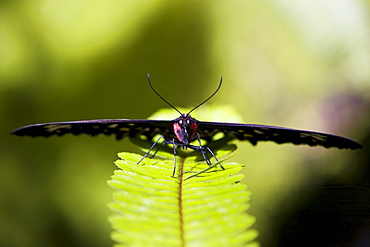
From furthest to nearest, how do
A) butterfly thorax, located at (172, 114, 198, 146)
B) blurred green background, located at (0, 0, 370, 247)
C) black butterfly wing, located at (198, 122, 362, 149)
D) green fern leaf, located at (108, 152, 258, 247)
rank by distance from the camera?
blurred green background, located at (0, 0, 370, 247), butterfly thorax, located at (172, 114, 198, 146), black butterfly wing, located at (198, 122, 362, 149), green fern leaf, located at (108, 152, 258, 247)

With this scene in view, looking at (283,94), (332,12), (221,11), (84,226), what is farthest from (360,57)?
(84,226)

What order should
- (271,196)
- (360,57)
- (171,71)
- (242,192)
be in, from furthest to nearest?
(171,71) → (360,57) → (271,196) → (242,192)

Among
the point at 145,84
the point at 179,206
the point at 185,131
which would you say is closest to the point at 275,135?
the point at 185,131

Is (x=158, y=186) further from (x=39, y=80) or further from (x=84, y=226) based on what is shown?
(x=39, y=80)

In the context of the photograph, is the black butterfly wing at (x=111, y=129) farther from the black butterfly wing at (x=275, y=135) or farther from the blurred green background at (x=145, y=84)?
the blurred green background at (x=145, y=84)

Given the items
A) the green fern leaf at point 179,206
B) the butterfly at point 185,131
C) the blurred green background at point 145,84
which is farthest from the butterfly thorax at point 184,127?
the blurred green background at point 145,84

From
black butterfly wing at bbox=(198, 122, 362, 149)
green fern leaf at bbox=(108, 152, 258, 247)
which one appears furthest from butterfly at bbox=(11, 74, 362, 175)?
Answer: green fern leaf at bbox=(108, 152, 258, 247)

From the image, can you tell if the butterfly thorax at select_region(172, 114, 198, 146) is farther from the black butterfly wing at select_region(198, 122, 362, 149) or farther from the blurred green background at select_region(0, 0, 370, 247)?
the blurred green background at select_region(0, 0, 370, 247)
